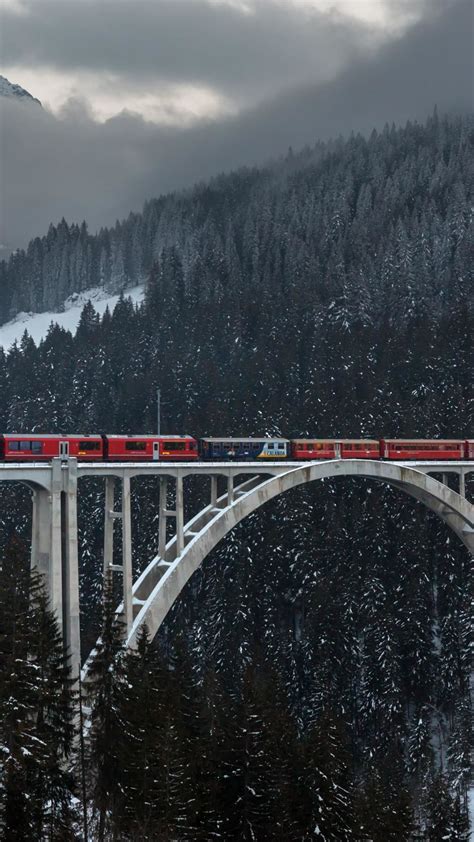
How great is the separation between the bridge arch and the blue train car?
2343 mm

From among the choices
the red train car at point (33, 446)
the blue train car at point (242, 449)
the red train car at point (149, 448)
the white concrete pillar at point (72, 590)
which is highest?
the blue train car at point (242, 449)

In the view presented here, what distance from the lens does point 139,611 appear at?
145ft

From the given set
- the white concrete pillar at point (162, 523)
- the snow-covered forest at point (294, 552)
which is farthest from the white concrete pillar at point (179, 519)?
the snow-covered forest at point (294, 552)

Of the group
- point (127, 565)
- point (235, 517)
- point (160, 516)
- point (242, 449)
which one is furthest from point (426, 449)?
point (127, 565)

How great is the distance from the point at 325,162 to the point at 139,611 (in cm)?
16302

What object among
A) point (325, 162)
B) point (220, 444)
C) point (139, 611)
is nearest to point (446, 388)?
point (220, 444)

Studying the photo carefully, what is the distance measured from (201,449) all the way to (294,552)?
24000mm

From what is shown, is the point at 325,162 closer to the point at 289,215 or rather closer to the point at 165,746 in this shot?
the point at 289,215

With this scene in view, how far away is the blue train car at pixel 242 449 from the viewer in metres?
51.3

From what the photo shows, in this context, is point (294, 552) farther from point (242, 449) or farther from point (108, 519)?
point (108, 519)

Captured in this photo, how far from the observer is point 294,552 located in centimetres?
7331

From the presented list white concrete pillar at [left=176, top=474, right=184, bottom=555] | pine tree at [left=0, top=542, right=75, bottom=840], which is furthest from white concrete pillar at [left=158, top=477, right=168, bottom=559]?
pine tree at [left=0, top=542, right=75, bottom=840]

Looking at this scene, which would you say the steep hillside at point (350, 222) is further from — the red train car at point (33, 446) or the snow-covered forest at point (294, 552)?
the red train car at point (33, 446)

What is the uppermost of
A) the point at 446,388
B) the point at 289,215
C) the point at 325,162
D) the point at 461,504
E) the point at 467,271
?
the point at 325,162
